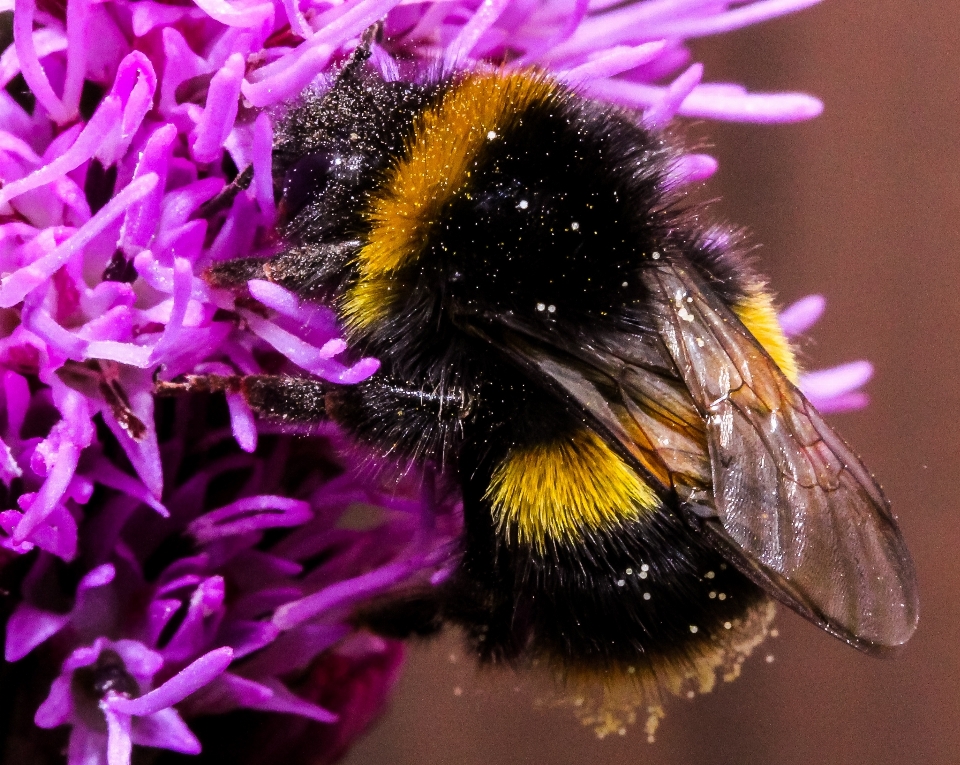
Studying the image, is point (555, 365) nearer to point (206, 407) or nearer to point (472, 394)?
point (472, 394)

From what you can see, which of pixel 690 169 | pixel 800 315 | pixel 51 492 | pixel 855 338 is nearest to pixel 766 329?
pixel 690 169

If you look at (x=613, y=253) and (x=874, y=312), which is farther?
(x=874, y=312)

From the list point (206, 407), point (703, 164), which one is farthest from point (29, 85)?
point (703, 164)

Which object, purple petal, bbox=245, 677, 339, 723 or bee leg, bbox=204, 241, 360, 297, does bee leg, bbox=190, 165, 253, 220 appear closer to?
bee leg, bbox=204, 241, 360, 297

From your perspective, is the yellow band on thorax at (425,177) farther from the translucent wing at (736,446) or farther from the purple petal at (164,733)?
the purple petal at (164,733)

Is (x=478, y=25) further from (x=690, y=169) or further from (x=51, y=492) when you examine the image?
(x=51, y=492)

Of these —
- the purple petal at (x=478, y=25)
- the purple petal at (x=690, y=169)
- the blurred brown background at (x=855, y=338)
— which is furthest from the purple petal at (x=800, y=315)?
the blurred brown background at (x=855, y=338)
